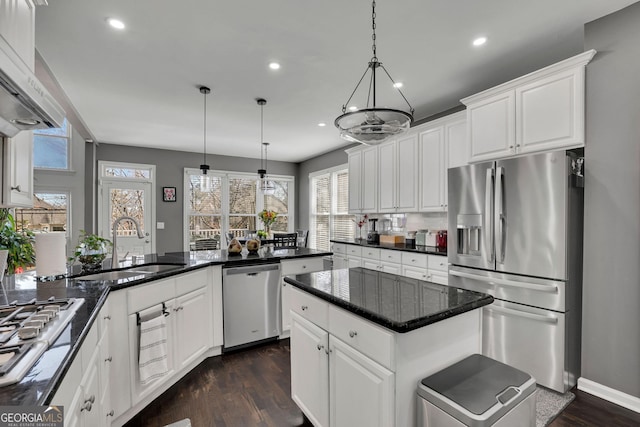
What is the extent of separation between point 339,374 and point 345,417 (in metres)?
0.20

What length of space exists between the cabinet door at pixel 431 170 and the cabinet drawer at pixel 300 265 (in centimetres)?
159

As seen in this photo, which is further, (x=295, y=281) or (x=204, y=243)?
(x=204, y=243)

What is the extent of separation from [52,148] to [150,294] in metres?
4.46

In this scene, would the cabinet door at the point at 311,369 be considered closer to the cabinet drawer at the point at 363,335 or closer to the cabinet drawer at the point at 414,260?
the cabinet drawer at the point at 363,335

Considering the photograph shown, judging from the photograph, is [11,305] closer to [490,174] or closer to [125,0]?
[125,0]

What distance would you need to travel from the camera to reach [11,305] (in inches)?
52.6

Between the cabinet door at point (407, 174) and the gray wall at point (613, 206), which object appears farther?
the cabinet door at point (407, 174)

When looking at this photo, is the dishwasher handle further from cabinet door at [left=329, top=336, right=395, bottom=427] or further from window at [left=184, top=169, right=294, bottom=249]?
window at [left=184, top=169, right=294, bottom=249]

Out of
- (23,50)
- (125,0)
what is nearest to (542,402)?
(23,50)

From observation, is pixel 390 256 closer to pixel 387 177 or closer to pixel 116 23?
pixel 387 177

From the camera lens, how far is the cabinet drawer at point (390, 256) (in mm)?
3838

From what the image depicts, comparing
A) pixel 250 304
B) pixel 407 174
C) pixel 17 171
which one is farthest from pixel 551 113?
pixel 17 171

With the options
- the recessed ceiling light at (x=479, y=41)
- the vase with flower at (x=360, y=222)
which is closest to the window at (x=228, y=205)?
the vase with flower at (x=360, y=222)

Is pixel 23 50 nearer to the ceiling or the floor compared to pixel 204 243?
nearer to the ceiling
